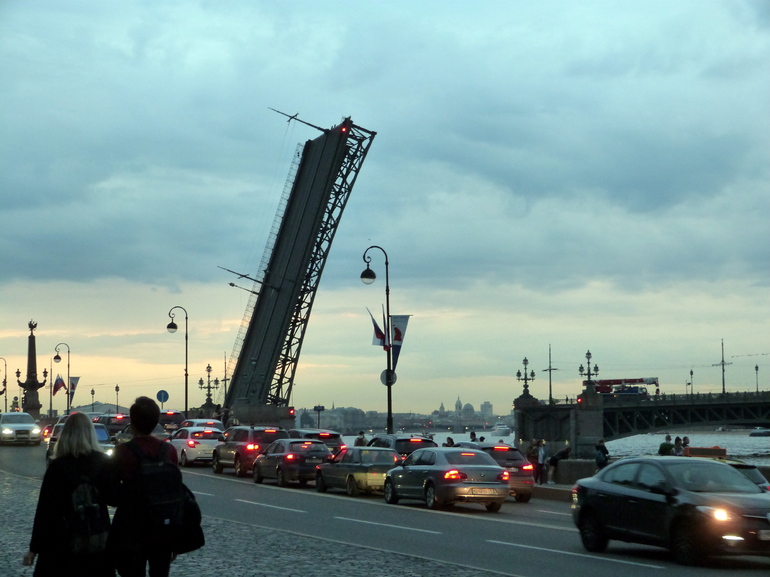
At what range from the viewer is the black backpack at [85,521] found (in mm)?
6074

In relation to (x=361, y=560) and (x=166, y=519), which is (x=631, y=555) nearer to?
(x=361, y=560)

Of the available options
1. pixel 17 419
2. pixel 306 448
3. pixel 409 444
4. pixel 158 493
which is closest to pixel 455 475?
pixel 306 448

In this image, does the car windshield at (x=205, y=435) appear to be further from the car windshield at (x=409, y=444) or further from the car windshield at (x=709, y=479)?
the car windshield at (x=709, y=479)

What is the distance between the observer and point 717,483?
13688mm

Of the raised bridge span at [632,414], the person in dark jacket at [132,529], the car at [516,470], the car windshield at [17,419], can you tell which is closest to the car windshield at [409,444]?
the car at [516,470]

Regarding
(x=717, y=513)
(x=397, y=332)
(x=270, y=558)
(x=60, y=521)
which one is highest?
(x=397, y=332)

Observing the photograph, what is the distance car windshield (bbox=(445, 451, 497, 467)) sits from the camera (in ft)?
72.8

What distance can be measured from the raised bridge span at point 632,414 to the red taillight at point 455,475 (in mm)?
71238

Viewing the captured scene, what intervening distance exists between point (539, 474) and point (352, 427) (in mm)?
94193

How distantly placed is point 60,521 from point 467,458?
54.7 feet

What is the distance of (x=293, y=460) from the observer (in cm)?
2895

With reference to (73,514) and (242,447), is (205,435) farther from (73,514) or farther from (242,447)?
(73,514)

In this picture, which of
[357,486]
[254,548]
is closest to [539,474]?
[357,486]

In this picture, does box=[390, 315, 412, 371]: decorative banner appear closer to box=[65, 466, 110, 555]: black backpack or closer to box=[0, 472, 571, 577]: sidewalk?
box=[0, 472, 571, 577]: sidewalk
